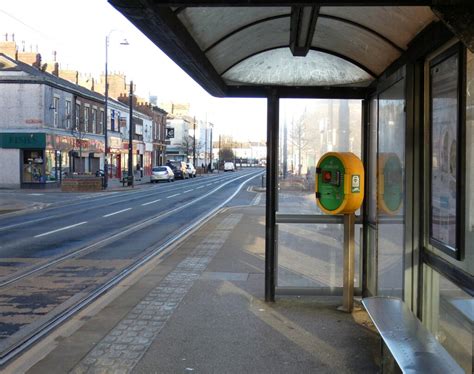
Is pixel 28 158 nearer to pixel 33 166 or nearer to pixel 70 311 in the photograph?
pixel 33 166

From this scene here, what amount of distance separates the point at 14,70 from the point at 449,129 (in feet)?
126

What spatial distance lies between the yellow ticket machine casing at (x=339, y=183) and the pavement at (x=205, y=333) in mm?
1229

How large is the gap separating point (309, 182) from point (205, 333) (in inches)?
92.7

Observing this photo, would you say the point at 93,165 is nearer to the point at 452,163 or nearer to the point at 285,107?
the point at 285,107

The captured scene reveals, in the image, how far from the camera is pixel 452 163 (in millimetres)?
3797

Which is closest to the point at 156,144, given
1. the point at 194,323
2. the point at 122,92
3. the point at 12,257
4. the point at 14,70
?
the point at 122,92

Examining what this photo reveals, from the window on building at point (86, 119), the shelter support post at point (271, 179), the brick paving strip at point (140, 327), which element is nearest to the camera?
the brick paving strip at point (140, 327)

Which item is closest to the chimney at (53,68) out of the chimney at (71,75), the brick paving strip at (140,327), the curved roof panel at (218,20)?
the chimney at (71,75)

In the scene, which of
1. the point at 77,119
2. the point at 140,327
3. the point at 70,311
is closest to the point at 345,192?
the point at 140,327

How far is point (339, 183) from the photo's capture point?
228 inches

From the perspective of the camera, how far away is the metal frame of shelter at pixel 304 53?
3205 millimetres

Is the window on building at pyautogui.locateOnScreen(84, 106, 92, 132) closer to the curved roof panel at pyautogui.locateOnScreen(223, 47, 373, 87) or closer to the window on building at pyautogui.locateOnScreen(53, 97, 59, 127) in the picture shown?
the window on building at pyautogui.locateOnScreen(53, 97, 59, 127)

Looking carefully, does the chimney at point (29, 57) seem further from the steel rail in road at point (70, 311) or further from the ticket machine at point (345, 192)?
the ticket machine at point (345, 192)

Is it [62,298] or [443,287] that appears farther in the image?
[62,298]
